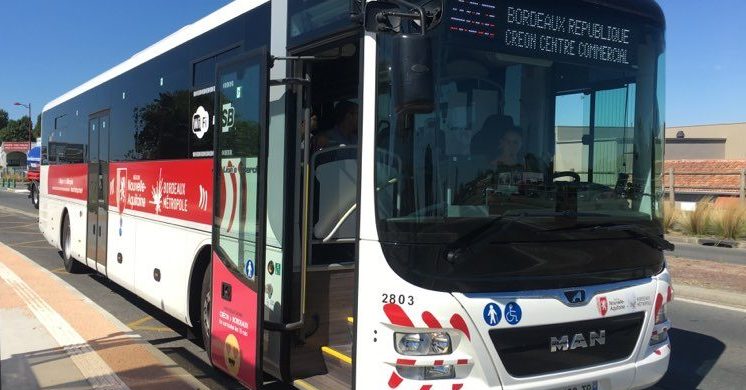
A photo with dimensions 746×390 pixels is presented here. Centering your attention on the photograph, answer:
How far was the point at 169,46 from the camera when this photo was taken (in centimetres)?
709

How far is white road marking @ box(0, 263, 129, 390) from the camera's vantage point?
190 inches

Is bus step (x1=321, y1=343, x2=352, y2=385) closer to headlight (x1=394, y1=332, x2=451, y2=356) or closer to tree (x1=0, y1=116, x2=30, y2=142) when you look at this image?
headlight (x1=394, y1=332, x2=451, y2=356)

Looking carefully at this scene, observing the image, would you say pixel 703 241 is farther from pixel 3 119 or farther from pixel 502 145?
pixel 3 119

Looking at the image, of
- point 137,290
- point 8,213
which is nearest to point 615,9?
point 137,290

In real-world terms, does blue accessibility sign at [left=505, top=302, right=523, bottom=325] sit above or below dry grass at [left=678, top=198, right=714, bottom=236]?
above

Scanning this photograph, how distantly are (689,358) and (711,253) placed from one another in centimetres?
1116

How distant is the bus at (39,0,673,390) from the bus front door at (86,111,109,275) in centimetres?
406

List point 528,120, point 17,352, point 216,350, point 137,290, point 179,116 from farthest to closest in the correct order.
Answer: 1. point 137,290
2. point 179,116
3. point 17,352
4. point 216,350
5. point 528,120

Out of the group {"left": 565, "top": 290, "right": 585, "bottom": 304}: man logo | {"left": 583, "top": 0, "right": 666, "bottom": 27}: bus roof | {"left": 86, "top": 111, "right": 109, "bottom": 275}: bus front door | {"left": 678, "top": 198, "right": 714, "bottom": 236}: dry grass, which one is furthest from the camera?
{"left": 678, "top": 198, "right": 714, "bottom": 236}: dry grass

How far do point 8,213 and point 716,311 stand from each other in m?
25.9

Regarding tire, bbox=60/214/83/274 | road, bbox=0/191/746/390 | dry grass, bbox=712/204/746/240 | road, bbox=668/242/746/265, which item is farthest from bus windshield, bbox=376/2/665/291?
dry grass, bbox=712/204/746/240

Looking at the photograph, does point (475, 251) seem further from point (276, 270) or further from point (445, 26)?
point (276, 270)

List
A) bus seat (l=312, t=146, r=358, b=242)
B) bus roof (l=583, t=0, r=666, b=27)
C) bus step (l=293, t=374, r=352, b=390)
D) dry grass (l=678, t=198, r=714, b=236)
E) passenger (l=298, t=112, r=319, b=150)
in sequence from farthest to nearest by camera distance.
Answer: dry grass (l=678, t=198, r=714, b=236), bus seat (l=312, t=146, r=358, b=242), passenger (l=298, t=112, r=319, b=150), bus step (l=293, t=374, r=352, b=390), bus roof (l=583, t=0, r=666, b=27)

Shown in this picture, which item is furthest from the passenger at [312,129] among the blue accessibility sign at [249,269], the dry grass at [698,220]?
the dry grass at [698,220]
